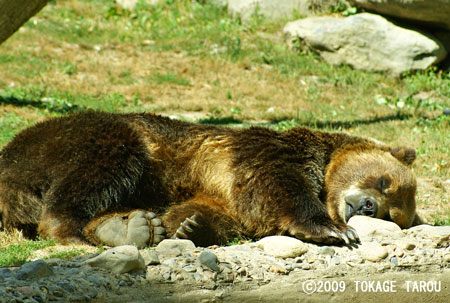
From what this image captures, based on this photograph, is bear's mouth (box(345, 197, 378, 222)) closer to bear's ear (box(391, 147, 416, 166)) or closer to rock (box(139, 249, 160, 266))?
bear's ear (box(391, 147, 416, 166))

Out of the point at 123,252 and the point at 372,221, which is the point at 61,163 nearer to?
the point at 123,252

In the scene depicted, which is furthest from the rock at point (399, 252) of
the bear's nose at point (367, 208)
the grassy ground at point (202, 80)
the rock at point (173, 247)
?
the grassy ground at point (202, 80)

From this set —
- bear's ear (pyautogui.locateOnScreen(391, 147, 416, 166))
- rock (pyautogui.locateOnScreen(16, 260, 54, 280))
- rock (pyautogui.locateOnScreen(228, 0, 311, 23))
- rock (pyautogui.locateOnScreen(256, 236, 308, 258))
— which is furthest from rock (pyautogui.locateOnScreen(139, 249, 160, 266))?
rock (pyautogui.locateOnScreen(228, 0, 311, 23))

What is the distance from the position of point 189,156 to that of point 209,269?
183 cm

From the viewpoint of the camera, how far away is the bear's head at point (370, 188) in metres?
5.86

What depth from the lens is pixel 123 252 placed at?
4.12 metres

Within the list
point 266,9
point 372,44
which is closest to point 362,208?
point 372,44

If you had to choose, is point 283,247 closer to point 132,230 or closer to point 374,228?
point 374,228

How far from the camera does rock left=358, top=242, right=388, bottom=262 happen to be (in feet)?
16.4

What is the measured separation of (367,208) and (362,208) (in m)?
0.05

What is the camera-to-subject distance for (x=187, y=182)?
5.97 metres

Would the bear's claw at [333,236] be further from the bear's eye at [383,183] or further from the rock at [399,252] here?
the bear's eye at [383,183]

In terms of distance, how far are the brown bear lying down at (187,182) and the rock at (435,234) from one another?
0.37 m

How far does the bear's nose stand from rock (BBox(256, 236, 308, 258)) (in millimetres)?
1044
